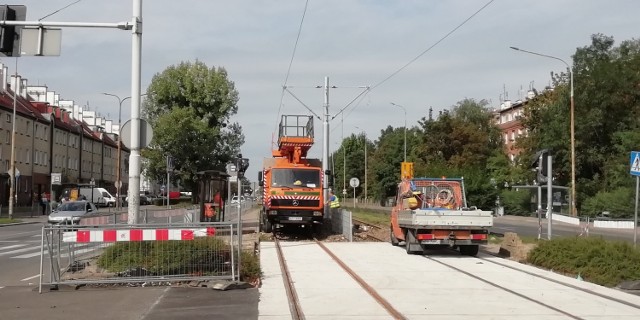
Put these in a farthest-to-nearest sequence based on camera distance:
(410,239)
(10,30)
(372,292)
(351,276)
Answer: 1. (410,239)
2. (10,30)
3. (351,276)
4. (372,292)

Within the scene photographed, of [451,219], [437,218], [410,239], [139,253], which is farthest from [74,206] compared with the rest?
[139,253]

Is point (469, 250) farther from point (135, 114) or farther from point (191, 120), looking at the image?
point (191, 120)

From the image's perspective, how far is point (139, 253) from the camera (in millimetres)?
12453

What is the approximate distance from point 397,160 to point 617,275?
279ft

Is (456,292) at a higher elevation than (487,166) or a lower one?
lower

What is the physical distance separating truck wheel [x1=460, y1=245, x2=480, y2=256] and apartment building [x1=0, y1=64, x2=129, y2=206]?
3844cm

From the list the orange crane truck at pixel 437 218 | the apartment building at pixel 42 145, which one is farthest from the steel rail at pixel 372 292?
the apartment building at pixel 42 145

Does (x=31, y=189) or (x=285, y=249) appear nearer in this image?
(x=285, y=249)

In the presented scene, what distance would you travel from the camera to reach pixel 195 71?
7275cm

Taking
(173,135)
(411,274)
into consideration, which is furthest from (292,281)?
(173,135)

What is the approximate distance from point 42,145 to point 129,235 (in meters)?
63.7

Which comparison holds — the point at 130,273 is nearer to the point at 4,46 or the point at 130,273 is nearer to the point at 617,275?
the point at 4,46

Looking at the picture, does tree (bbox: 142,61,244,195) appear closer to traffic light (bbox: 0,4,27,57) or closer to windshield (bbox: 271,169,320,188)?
windshield (bbox: 271,169,320,188)

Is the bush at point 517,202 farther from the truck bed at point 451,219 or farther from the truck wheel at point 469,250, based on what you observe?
the truck bed at point 451,219
